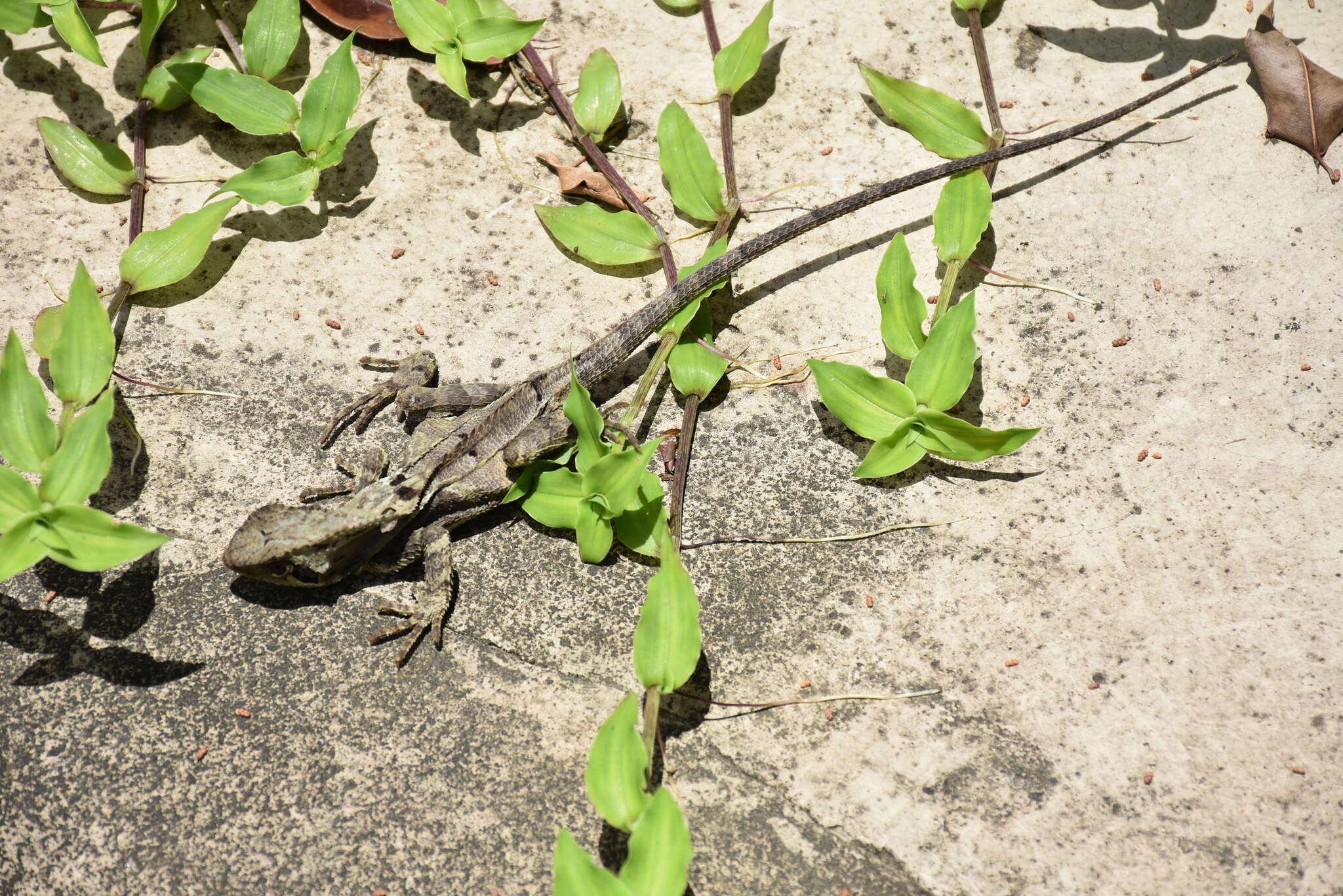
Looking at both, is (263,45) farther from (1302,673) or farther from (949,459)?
(1302,673)

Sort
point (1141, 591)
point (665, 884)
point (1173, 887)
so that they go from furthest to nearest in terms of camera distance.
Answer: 1. point (1141, 591)
2. point (1173, 887)
3. point (665, 884)

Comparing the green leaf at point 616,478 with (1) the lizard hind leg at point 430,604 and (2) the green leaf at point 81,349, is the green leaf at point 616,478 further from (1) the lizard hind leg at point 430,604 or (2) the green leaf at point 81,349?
(2) the green leaf at point 81,349

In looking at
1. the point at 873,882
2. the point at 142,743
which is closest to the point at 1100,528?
the point at 873,882

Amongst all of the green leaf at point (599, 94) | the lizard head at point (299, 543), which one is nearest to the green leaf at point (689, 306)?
the green leaf at point (599, 94)

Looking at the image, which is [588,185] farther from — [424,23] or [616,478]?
[616,478]

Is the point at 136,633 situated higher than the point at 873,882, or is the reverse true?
the point at 136,633

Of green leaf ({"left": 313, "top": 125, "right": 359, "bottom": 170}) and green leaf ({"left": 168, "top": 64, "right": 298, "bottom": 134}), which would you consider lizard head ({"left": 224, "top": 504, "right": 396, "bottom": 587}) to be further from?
green leaf ({"left": 168, "top": 64, "right": 298, "bottom": 134})

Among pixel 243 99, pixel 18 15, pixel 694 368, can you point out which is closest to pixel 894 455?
pixel 694 368
